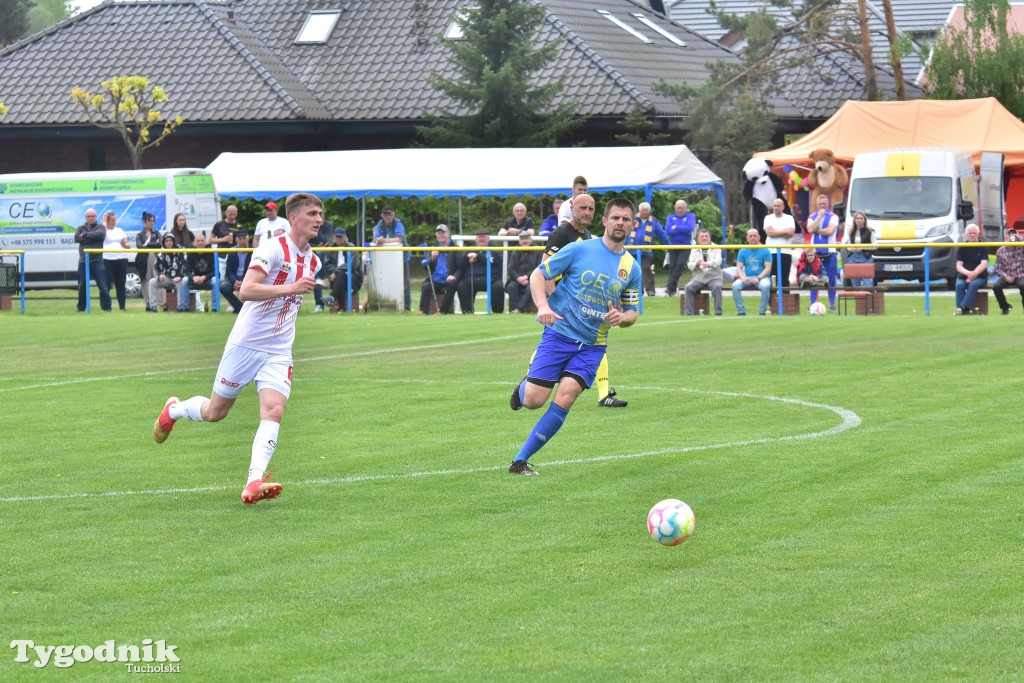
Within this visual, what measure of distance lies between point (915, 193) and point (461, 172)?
971 cm

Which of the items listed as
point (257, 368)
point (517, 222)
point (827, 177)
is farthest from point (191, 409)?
point (827, 177)

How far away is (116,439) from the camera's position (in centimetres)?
1278

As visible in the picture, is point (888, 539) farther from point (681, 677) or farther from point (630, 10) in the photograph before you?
point (630, 10)

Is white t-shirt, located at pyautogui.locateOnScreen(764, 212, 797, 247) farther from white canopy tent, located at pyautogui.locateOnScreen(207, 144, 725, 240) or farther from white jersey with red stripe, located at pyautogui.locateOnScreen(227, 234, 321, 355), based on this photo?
white jersey with red stripe, located at pyautogui.locateOnScreen(227, 234, 321, 355)

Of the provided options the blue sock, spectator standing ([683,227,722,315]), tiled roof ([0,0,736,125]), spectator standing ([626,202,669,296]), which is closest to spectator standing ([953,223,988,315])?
spectator standing ([683,227,722,315])

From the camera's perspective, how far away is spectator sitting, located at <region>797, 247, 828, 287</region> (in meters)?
26.5

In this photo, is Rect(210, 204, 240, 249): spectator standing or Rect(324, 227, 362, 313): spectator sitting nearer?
Rect(324, 227, 362, 313): spectator sitting

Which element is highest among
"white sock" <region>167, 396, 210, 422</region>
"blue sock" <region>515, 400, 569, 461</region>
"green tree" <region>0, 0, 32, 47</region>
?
"green tree" <region>0, 0, 32, 47</region>

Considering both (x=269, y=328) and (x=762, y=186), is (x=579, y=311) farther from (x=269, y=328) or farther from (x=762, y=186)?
(x=762, y=186)

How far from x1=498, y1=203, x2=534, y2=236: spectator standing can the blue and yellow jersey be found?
49.2ft

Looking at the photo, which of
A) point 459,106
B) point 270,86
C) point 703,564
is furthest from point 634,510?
point 270,86

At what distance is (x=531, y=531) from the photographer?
875 cm

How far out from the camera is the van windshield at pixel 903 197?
32281mm

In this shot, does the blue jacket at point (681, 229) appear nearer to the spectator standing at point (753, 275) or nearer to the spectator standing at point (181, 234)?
the spectator standing at point (753, 275)
